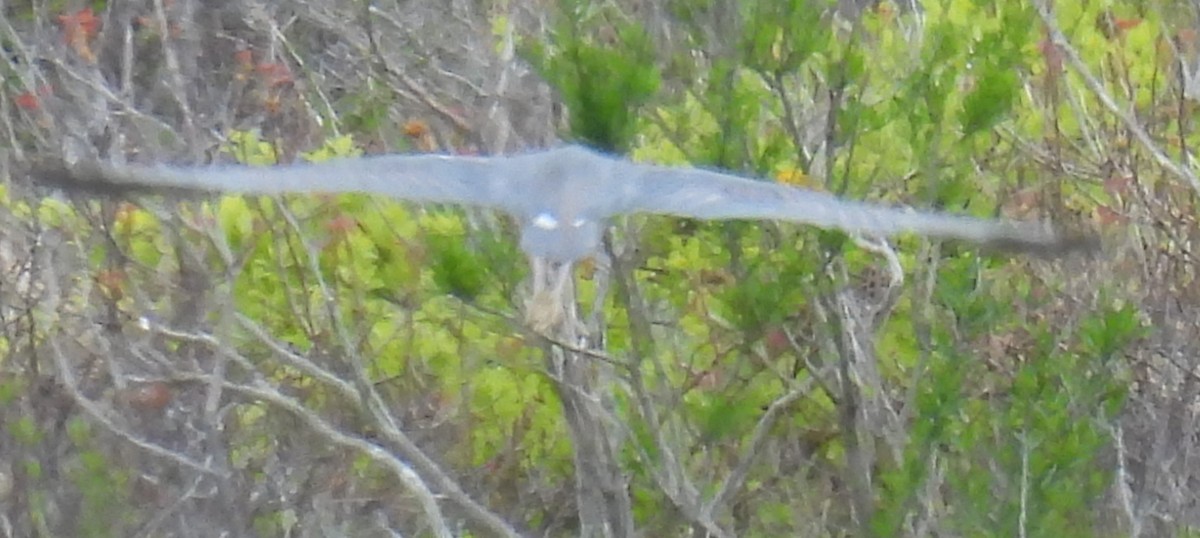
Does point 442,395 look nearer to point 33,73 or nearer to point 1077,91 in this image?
point 33,73

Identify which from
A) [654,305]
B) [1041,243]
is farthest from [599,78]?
[654,305]

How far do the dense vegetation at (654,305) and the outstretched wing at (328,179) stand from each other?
0.12m

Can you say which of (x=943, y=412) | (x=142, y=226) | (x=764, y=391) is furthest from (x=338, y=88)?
(x=943, y=412)

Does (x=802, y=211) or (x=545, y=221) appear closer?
(x=802, y=211)

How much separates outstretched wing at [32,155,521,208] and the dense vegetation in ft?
0.40

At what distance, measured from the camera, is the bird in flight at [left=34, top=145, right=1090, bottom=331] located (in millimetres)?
2811

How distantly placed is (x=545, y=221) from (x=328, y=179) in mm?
387

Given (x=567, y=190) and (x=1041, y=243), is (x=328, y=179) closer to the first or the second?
(x=567, y=190)

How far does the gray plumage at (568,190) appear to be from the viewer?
281 cm

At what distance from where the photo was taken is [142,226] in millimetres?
4504

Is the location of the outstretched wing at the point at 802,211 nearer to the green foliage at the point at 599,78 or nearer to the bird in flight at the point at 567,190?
the bird in flight at the point at 567,190

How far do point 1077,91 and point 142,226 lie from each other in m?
2.51

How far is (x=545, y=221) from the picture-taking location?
3027 millimetres

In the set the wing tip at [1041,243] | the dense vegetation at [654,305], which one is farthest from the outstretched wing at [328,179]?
the wing tip at [1041,243]
